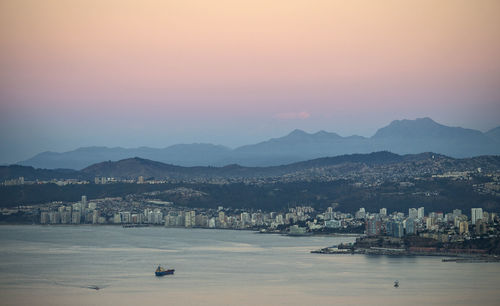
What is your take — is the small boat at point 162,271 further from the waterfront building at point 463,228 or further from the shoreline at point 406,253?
the waterfront building at point 463,228

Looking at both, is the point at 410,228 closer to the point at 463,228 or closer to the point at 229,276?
the point at 463,228

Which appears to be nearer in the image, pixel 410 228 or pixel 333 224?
pixel 410 228

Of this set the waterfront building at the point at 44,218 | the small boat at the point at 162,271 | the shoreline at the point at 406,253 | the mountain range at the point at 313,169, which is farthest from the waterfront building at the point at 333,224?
the mountain range at the point at 313,169

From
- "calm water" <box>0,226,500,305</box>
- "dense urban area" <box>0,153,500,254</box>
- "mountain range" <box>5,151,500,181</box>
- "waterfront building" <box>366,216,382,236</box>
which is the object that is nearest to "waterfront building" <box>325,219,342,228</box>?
"dense urban area" <box>0,153,500,254</box>

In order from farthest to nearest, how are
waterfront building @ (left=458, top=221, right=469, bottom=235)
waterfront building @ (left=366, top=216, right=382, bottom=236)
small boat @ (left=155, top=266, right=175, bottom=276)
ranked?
waterfront building @ (left=366, top=216, right=382, bottom=236) < waterfront building @ (left=458, top=221, right=469, bottom=235) < small boat @ (left=155, top=266, right=175, bottom=276)

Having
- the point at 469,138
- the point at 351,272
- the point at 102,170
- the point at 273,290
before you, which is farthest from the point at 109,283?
the point at 469,138

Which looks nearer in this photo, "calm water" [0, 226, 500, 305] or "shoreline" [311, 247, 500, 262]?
"calm water" [0, 226, 500, 305]

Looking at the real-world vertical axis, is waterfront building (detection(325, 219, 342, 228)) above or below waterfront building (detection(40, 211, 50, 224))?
below

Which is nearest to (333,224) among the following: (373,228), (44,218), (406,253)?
(373,228)

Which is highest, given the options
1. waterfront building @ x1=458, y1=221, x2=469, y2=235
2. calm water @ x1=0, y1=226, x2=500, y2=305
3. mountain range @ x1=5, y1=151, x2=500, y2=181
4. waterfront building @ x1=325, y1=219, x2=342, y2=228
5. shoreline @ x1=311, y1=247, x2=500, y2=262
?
mountain range @ x1=5, y1=151, x2=500, y2=181

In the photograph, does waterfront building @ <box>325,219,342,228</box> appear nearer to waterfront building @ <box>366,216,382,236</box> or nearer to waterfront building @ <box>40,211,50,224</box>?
waterfront building @ <box>366,216,382,236</box>
